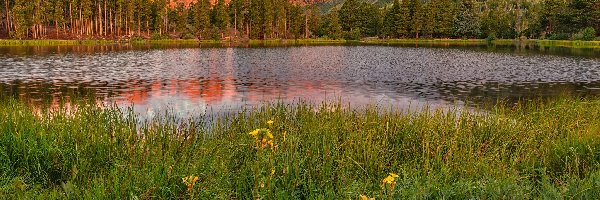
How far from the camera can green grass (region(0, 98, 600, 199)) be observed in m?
8.33

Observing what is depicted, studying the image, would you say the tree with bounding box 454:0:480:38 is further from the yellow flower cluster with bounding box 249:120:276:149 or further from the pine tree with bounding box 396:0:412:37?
the yellow flower cluster with bounding box 249:120:276:149

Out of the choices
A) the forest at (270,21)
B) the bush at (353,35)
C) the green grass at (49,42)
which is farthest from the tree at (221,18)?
the bush at (353,35)

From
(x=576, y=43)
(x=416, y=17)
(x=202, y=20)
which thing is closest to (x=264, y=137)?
(x=576, y=43)

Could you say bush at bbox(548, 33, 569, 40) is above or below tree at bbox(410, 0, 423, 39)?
below

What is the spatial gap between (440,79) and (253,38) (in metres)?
124

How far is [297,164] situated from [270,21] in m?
149

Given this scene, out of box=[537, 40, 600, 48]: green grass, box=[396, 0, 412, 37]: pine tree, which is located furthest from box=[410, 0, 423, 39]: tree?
box=[537, 40, 600, 48]: green grass

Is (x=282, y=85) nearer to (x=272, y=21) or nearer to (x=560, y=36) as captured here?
(x=560, y=36)

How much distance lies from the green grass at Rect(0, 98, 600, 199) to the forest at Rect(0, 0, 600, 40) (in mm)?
119586

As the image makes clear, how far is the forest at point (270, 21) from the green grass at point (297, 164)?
119586 mm

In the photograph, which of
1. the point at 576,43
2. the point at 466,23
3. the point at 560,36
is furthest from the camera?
the point at 466,23

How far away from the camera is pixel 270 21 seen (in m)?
156

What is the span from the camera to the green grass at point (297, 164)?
8.33 m

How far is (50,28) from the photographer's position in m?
138
